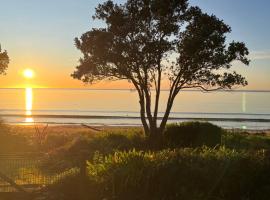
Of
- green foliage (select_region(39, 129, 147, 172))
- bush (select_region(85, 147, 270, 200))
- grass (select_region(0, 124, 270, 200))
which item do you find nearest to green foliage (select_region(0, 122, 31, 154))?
green foliage (select_region(39, 129, 147, 172))

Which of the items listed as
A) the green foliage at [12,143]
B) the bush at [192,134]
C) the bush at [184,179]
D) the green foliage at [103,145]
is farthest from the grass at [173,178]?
the green foliage at [12,143]

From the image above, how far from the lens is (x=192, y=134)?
87.9ft

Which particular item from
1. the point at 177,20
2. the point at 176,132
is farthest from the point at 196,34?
the point at 176,132

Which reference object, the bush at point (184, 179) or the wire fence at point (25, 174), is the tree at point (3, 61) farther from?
the bush at point (184, 179)

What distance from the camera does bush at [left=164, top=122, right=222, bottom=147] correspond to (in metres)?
26.3

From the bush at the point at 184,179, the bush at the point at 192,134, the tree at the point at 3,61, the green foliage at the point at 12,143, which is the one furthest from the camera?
the tree at the point at 3,61

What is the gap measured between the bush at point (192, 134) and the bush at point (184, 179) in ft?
44.4

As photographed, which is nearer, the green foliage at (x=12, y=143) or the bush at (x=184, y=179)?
the bush at (x=184, y=179)

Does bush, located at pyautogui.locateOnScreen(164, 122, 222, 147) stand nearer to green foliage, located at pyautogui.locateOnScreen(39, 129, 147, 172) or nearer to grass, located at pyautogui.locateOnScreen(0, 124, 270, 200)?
green foliage, located at pyautogui.locateOnScreen(39, 129, 147, 172)

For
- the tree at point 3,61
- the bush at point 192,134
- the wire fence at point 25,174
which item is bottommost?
the wire fence at point 25,174

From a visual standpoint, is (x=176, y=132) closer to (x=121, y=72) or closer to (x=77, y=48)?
(x=121, y=72)

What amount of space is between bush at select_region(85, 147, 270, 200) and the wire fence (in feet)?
6.63

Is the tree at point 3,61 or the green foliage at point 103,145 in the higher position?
the tree at point 3,61

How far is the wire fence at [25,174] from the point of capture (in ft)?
44.7
